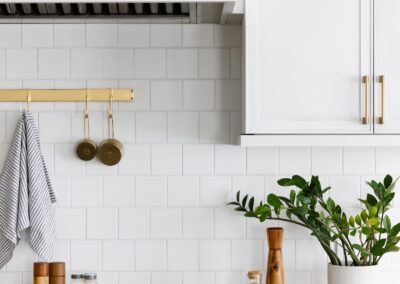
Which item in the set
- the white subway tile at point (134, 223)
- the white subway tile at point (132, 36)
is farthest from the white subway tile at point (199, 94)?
the white subway tile at point (134, 223)

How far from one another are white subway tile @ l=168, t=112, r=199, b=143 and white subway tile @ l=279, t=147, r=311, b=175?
Answer: 0.36 metres

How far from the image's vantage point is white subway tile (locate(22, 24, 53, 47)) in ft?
8.75

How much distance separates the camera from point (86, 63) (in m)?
2.66

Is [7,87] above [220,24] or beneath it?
beneath

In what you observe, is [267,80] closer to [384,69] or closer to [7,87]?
[384,69]

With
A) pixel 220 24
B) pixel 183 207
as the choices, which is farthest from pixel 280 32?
pixel 183 207

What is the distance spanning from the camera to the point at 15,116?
2.66 meters

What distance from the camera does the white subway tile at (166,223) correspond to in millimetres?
2664

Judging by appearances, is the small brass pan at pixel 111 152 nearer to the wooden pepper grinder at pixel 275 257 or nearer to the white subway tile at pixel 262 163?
the white subway tile at pixel 262 163

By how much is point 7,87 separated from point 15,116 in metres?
0.12

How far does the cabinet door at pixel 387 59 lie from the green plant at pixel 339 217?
0.98ft

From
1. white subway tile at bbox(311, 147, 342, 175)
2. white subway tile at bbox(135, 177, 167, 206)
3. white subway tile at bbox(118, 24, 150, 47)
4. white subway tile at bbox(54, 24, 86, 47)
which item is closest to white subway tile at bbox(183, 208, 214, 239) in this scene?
white subway tile at bbox(135, 177, 167, 206)

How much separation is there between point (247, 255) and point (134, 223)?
0.46 meters

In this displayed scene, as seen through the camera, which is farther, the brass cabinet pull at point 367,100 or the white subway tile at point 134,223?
the white subway tile at point 134,223
